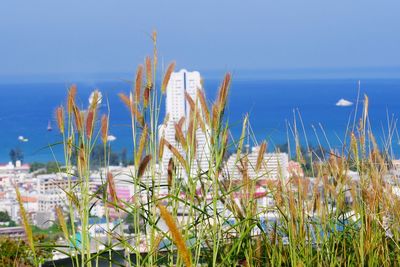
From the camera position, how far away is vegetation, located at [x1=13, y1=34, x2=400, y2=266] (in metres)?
1.78

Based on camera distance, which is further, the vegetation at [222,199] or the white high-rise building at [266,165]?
the white high-rise building at [266,165]

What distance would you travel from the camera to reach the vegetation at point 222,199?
178 centimetres

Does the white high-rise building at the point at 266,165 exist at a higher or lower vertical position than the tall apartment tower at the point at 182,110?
lower

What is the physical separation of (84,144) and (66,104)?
106 millimetres

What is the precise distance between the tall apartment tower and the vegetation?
31 millimetres

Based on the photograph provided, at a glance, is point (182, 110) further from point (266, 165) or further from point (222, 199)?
point (222, 199)

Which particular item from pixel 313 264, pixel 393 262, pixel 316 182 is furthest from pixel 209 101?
pixel 393 262

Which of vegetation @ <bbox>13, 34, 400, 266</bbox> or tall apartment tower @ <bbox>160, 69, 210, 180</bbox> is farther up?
tall apartment tower @ <bbox>160, 69, 210, 180</bbox>

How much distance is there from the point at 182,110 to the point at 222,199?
17.5 inches

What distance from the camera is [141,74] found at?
1.78 m

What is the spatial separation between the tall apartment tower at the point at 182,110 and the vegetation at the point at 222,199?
31 millimetres

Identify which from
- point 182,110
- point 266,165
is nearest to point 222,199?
point 266,165

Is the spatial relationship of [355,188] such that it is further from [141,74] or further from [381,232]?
[141,74]

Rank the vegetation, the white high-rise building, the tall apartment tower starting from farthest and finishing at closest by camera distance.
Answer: the white high-rise building < the tall apartment tower < the vegetation
